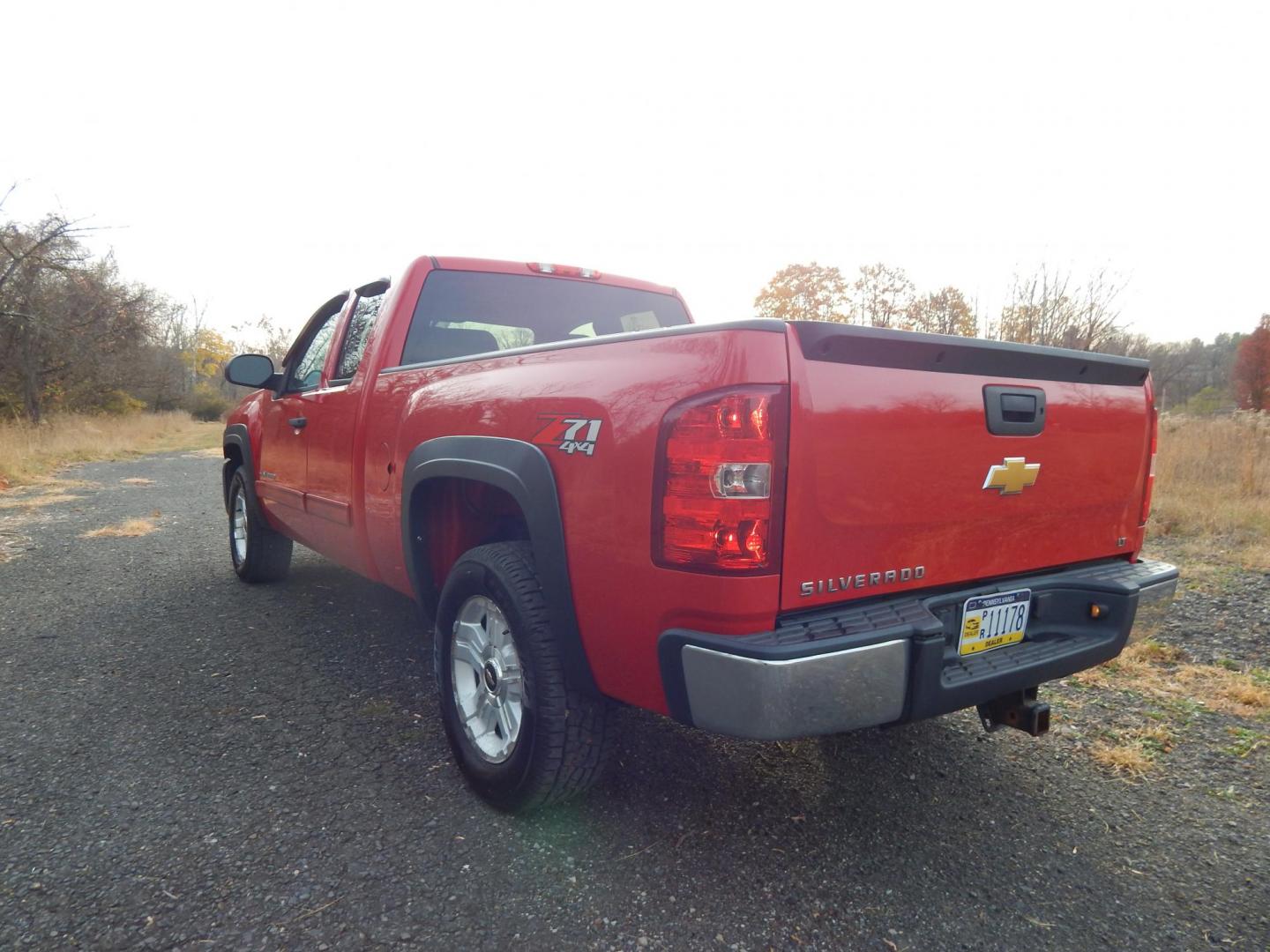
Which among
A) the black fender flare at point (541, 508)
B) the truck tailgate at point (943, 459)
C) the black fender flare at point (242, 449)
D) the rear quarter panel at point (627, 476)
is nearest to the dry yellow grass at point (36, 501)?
the black fender flare at point (242, 449)

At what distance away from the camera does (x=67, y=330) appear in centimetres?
2059

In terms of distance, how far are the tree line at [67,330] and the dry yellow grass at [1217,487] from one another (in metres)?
18.0

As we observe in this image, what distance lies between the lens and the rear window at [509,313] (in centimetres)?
336

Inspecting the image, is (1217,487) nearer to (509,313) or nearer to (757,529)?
(509,313)

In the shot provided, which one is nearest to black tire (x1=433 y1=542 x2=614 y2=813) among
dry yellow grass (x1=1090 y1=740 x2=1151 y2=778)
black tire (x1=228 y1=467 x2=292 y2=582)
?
dry yellow grass (x1=1090 y1=740 x2=1151 y2=778)

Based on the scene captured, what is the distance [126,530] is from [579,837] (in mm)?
7173

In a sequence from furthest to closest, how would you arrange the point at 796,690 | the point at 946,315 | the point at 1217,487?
1. the point at 946,315
2. the point at 1217,487
3. the point at 796,690

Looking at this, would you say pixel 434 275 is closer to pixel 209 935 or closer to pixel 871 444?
pixel 871 444

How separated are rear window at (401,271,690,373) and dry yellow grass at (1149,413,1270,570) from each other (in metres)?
4.93

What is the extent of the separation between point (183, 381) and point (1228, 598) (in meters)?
43.8

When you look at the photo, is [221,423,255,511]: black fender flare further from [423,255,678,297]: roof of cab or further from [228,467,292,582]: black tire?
[423,255,678,297]: roof of cab

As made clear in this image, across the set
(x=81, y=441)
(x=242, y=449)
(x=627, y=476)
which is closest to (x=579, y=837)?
(x=627, y=476)

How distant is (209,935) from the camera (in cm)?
181

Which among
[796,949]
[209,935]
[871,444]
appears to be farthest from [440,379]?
[796,949]
